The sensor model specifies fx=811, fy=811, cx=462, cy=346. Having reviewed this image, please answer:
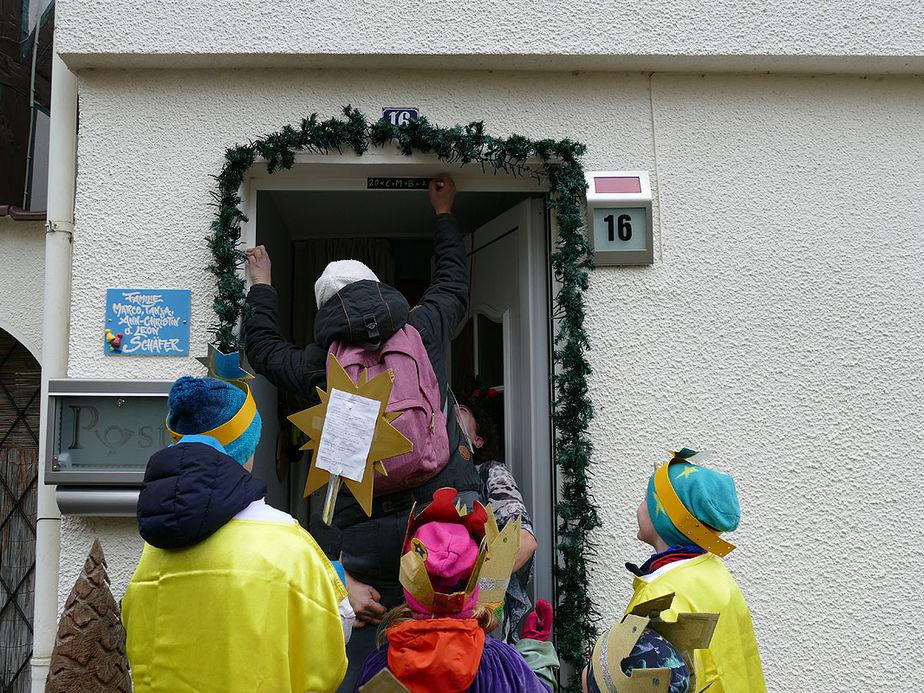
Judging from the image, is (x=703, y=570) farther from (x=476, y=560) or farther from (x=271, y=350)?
(x=271, y=350)

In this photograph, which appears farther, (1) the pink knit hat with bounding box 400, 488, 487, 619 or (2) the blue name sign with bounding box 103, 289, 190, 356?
(2) the blue name sign with bounding box 103, 289, 190, 356

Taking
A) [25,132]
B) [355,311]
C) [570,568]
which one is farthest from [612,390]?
[25,132]

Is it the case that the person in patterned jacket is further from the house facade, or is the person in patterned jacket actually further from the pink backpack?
the pink backpack

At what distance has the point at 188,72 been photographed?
10.7 ft

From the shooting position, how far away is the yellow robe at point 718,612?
7.04 ft

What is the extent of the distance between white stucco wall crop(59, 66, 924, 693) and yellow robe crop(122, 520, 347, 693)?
3.74 feet

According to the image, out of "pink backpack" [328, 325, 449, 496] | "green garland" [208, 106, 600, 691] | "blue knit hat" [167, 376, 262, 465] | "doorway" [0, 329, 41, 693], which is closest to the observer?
"blue knit hat" [167, 376, 262, 465]

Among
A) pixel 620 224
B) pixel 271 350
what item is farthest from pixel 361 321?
pixel 620 224

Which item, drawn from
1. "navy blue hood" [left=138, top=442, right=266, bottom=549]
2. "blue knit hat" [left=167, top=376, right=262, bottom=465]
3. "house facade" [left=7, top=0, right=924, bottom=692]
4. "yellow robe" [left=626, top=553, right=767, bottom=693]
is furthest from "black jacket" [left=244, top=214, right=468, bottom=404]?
"yellow robe" [left=626, top=553, right=767, bottom=693]

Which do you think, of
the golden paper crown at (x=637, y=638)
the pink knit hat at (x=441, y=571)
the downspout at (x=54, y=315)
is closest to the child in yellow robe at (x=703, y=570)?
the golden paper crown at (x=637, y=638)

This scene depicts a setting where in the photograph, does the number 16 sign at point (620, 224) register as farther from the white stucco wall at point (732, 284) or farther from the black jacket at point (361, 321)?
the black jacket at point (361, 321)

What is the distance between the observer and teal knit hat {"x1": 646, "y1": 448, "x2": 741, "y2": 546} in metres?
2.21

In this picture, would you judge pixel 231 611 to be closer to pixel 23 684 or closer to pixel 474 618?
pixel 474 618

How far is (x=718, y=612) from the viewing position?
218 centimetres
